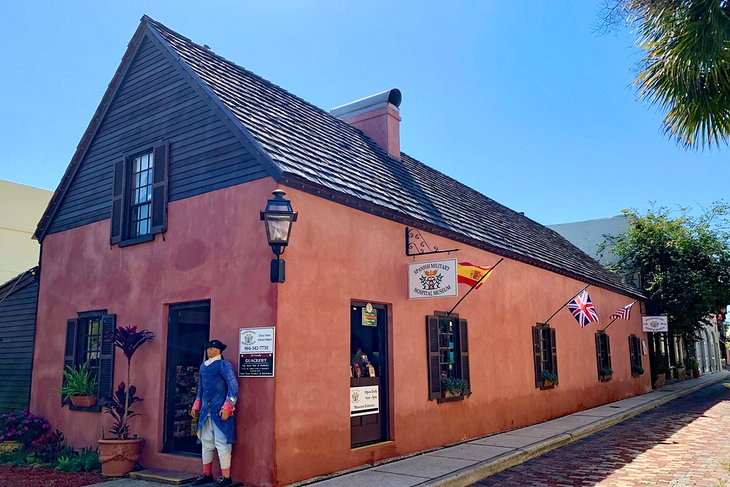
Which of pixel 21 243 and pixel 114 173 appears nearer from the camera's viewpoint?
pixel 114 173

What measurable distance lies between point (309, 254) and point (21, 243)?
1880 cm

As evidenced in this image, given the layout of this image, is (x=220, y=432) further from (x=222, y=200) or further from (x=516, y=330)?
(x=516, y=330)

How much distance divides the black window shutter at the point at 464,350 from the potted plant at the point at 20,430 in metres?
7.31

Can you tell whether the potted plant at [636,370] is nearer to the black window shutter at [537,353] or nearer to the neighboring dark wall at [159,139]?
the black window shutter at [537,353]

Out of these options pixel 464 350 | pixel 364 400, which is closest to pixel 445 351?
pixel 464 350

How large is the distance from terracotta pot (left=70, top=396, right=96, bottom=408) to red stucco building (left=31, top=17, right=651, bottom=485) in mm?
159

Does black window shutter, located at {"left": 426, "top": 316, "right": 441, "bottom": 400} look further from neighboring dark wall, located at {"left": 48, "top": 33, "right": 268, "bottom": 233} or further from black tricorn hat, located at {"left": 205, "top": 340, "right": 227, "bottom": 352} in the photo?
neighboring dark wall, located at {"left": 48, "top": 33, "right": 268, "bottom": 233}

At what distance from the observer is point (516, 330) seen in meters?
13.4

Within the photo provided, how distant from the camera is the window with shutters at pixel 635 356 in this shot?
70.5 ft

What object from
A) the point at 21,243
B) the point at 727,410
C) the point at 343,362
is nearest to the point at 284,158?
the point at 343,362

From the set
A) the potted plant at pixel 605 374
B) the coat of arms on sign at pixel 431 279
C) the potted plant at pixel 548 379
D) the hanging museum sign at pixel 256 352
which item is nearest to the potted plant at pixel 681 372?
the potted plant at pixel 605 374

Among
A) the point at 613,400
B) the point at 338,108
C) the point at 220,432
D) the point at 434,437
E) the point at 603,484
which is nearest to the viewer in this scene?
the point at 220,432

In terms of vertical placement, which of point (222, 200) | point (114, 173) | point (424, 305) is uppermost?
point (114, 173)

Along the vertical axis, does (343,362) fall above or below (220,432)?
above
